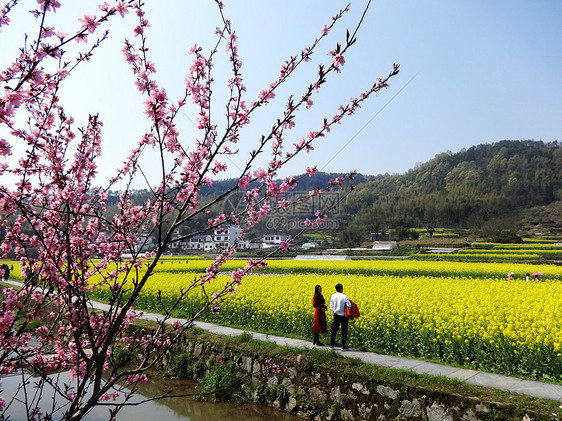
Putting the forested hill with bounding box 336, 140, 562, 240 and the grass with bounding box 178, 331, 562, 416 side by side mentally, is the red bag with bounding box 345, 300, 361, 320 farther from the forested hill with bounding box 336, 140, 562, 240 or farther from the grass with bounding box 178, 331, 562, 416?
the forested hill with bounding box 336, 140, 562, 240

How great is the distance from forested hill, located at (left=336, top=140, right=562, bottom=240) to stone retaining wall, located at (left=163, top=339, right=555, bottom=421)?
45894 millimetres

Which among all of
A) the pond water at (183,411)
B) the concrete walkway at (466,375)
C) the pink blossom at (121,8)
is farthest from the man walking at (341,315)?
the pink blossom at (121,8)

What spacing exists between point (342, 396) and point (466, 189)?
292 feet

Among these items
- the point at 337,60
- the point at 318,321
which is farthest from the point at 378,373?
the point at 337,60

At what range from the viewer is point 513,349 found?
6879mm

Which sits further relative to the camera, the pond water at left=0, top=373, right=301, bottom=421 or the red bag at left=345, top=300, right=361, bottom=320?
the red bag at left=345, top=300, right=361, bottom=320

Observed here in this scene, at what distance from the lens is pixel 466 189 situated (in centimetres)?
8569

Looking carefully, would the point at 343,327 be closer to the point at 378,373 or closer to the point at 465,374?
the point at 378,373

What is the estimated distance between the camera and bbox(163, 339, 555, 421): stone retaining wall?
5.18 metres

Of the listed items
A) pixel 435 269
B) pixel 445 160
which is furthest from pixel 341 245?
pixel 445 160

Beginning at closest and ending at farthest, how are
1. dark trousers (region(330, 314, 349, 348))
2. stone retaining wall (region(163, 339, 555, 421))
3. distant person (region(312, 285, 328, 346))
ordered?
stone retaining wall (region(163, 339, 555, 421)), dark trousers (region(330, 314, 349, 348)), distant person (region(312, 285, 328, 346))

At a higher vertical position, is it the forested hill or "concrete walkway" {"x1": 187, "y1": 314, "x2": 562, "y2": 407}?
the forested hill

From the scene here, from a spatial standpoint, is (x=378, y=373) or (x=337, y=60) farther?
(x=378, y=373)

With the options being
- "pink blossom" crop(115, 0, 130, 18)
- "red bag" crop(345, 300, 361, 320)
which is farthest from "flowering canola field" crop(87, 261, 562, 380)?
"pink blossom" crop(115, 0, 130, 18)
